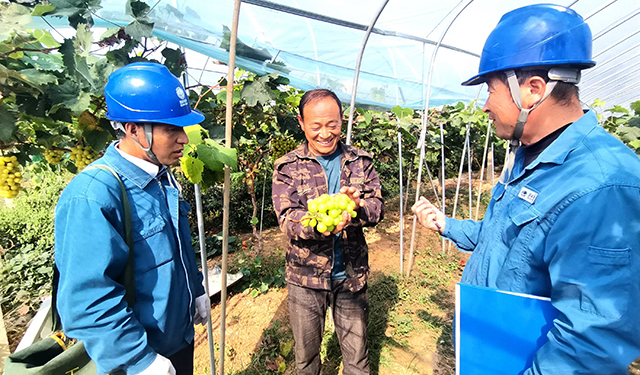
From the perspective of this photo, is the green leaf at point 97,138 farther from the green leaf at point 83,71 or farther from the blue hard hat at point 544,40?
the blue hard hat at point 544,40

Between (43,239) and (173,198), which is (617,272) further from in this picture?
(43,239)

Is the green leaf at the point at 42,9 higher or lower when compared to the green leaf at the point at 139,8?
lower

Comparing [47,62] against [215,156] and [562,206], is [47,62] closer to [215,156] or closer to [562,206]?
[215,156]

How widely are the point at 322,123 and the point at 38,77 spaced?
1630 millimetres

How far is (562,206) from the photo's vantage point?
96 centimetres

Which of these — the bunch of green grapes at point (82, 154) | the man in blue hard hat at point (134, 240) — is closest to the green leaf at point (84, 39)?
the man in blue hard hat at point (134, 240)

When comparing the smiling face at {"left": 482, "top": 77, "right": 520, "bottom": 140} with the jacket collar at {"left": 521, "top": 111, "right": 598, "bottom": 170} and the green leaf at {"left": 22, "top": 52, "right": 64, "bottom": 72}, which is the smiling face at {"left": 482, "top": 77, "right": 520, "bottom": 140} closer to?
the jacket collar at {"left": 521, "top": 111, "right": 598, "bottom": 170}

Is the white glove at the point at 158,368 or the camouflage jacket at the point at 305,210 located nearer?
the white glove at the point at 158,368

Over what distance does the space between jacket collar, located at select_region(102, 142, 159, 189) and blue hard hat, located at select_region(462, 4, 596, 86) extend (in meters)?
1.58

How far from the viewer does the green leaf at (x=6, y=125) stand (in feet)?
5.95

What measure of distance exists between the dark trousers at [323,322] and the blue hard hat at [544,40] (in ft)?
5.19

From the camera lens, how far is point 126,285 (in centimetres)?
125

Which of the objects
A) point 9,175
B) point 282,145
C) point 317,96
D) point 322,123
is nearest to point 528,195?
point 322,123

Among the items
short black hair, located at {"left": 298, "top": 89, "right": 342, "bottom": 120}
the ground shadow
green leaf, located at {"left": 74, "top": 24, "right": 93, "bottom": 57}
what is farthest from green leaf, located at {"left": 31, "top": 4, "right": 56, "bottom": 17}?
the ground shadow
